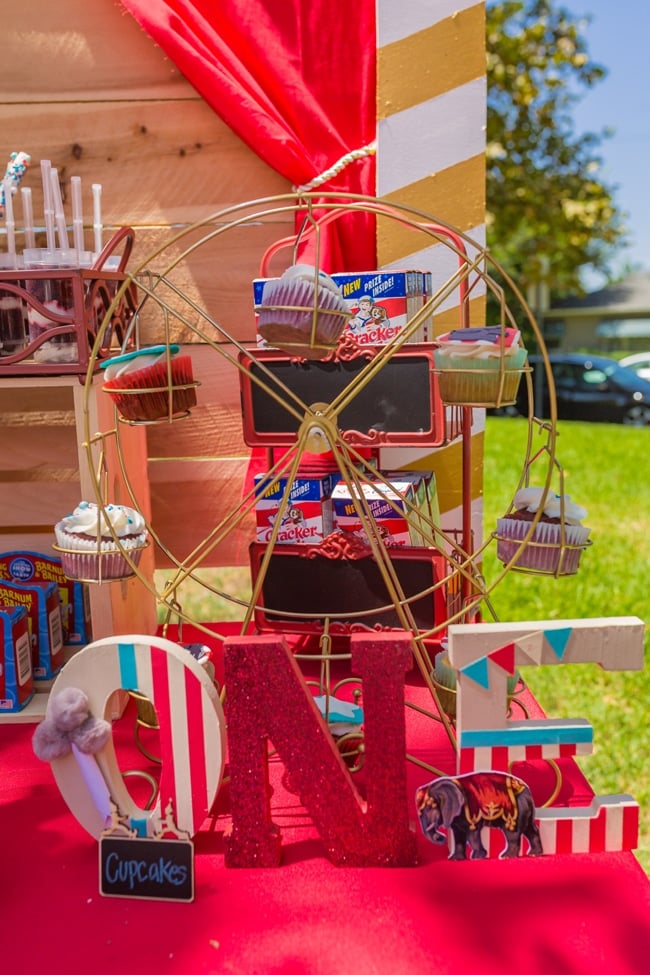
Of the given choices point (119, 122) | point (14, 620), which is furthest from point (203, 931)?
point (119, 122)

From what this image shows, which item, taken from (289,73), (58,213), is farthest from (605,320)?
(58,213)

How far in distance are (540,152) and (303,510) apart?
20.1 ft

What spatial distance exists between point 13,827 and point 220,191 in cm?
133

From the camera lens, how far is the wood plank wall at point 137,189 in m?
1.85

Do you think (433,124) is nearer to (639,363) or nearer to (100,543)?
(100,543)

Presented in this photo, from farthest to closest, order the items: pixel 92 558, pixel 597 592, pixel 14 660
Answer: pixel 597 592
pixel 14 660
pixel 92 558

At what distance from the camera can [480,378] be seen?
110cm

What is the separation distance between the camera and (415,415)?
1.51m

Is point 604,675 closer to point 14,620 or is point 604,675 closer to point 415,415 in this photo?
point 415,415

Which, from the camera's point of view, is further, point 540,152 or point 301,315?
point 540,152

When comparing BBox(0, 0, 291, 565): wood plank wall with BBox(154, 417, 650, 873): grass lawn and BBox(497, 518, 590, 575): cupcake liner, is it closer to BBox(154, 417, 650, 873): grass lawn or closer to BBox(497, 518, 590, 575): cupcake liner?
BBox(154, 417, 650, 873): grass lawn

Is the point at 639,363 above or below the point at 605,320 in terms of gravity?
below

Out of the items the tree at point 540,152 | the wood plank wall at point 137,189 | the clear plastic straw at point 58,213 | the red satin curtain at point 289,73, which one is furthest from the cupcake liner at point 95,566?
the tree at point 540,152

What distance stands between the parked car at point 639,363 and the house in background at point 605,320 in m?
0.50
